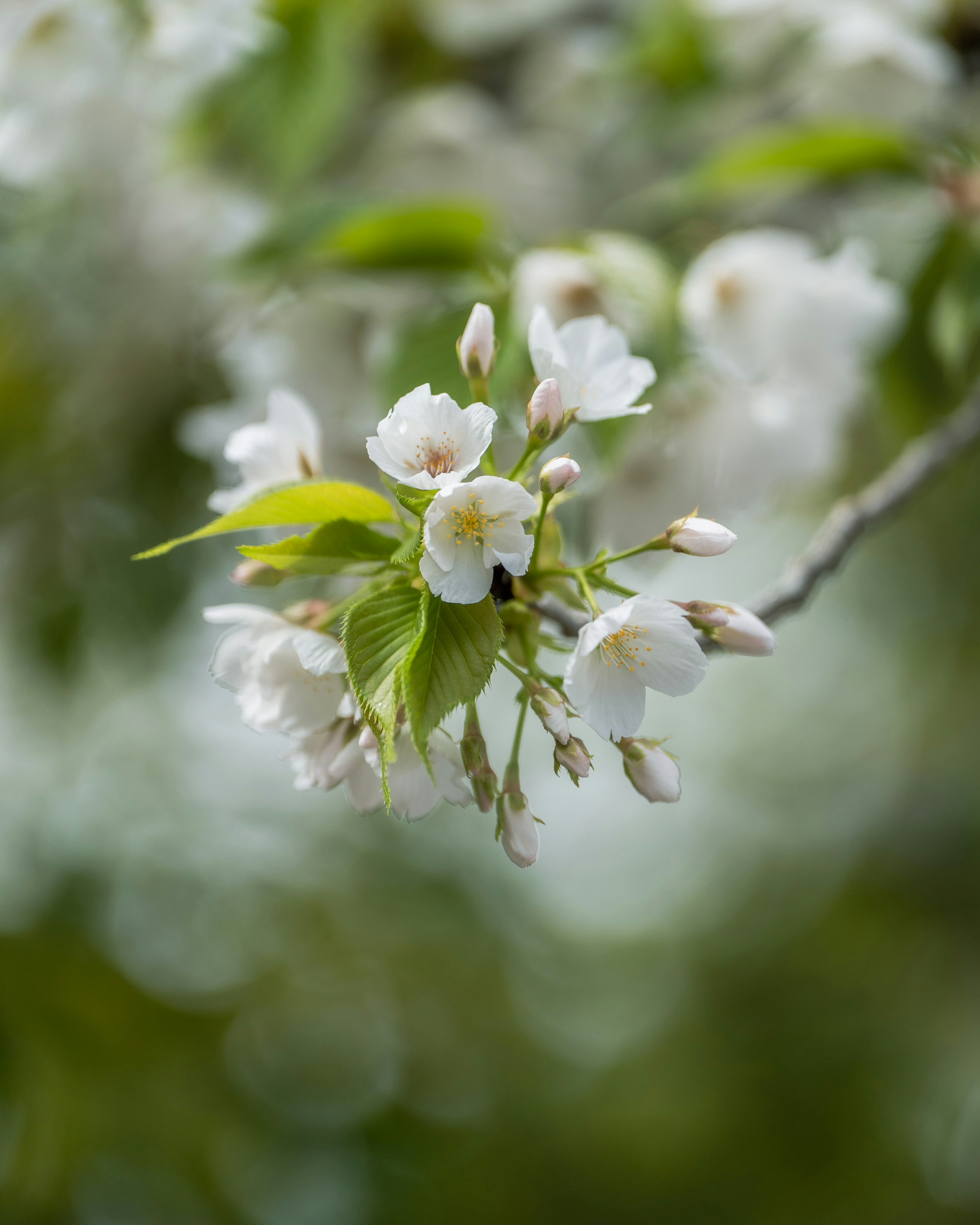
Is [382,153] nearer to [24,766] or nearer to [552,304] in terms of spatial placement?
[552,304]

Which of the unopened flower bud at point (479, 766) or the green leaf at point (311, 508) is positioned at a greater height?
the green leaf at point (311, 508)

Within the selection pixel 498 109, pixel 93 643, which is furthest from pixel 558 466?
pixel 498 109

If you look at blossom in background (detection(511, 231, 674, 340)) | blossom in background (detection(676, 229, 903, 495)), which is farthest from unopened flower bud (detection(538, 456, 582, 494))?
blossom in background (detection(676, 229, 903, 495))

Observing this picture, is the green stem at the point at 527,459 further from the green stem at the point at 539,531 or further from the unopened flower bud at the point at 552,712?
the unopened flower bud at the point at 552,712

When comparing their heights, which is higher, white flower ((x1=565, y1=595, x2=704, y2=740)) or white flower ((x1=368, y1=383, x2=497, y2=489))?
white flower ((x1=368, y1=383, x2=497, y2=489))

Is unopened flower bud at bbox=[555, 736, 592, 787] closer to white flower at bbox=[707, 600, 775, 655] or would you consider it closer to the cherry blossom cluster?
the cherry blossom cluster

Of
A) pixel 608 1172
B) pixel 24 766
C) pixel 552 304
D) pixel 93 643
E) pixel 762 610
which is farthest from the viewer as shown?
pixel 608 1172

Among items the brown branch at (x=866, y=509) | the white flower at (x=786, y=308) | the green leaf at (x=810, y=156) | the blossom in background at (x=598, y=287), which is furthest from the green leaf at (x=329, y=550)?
the green leaf at (x=810, y=156)
